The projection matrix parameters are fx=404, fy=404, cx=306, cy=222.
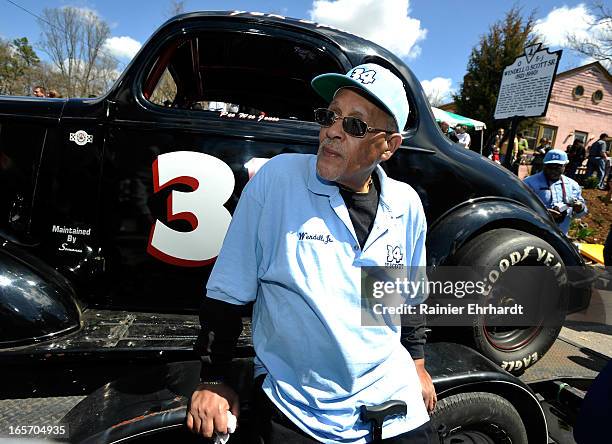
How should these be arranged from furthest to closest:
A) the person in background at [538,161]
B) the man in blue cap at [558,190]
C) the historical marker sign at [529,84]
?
the person in background at [538,161], the historical marker sign at [529,84], the man in blue cap at [558,190]

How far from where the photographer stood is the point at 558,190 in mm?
5062

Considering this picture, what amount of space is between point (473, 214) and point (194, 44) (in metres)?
2.04

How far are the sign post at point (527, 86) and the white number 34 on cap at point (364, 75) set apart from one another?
19.2 ft

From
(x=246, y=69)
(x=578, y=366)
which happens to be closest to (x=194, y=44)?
(x=246, y=69)

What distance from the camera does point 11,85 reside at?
32.6 metres

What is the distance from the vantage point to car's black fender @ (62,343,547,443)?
1.41 metres

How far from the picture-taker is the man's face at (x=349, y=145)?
1.37m

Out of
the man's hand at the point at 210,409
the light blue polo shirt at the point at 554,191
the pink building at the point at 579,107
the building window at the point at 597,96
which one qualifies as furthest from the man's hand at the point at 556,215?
the building window at the point at 597,96

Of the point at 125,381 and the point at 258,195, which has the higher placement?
the point at 258,195

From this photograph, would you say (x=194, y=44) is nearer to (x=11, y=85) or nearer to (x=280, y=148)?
(x=280, y=148)

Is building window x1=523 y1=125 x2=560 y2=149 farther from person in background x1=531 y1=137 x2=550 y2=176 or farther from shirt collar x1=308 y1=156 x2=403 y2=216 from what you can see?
shirt collar x1=308 y1=156 x2=403 y2=216

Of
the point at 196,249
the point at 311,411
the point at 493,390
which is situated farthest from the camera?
the point at 196,249

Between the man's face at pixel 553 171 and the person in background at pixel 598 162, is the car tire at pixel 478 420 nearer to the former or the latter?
the man's face at pixel 553 171

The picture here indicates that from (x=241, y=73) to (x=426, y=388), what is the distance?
8.24 ft
